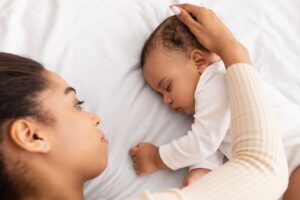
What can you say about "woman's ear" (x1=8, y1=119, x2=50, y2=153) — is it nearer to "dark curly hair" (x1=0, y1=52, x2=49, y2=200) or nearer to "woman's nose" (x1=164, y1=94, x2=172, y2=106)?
"dark curly hair" (x1=0, y1=52, x2=49, y2=200)

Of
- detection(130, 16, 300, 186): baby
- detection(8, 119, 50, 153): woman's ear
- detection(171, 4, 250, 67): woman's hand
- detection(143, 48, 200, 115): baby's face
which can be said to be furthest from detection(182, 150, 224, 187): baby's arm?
detection(8, 119, 50, 153): woman's ear

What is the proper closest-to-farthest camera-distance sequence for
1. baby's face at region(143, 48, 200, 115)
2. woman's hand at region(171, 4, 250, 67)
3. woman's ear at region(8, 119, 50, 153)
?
woman's ear at region(8, 119, 50, 153)
woman's hand at region(171, 4, 250, 67)
baby's face at region(143, 48, 200, 115)

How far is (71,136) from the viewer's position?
0.85 m

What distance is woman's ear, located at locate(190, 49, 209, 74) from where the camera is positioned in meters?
1.14

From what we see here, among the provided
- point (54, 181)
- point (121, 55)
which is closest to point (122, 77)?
point (121, 55)

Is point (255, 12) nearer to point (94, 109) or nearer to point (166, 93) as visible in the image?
point (166, 93)

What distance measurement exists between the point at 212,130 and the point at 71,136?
1.24ft

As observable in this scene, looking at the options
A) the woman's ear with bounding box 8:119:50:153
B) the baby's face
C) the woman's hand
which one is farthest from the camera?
the baby's face

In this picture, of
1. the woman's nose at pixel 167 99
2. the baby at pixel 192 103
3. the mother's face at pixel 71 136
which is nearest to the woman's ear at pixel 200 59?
the baby at pixel 192 103

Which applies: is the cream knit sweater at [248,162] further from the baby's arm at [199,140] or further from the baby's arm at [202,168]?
the baby's arm at [202,168]

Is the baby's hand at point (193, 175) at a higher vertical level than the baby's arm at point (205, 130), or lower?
lower

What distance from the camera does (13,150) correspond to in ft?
2.49

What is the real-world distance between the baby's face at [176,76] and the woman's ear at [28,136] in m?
0.43

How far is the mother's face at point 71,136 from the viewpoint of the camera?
2.72 ft
